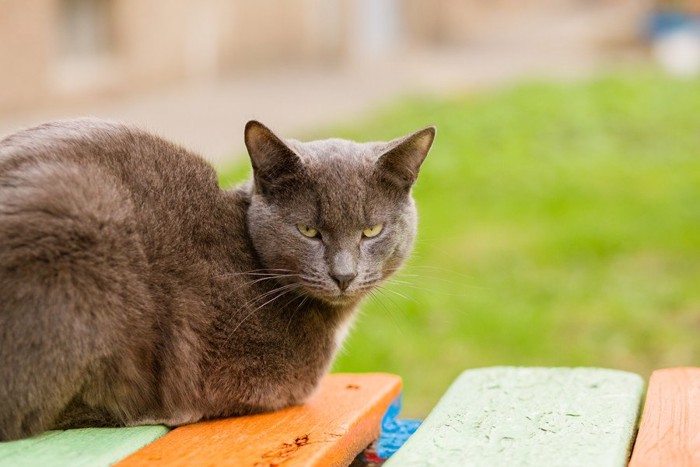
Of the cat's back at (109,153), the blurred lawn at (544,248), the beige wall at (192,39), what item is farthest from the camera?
the beige wall at (192,39)

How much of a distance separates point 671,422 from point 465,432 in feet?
1.21

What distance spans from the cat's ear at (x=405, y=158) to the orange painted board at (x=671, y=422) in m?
0.68

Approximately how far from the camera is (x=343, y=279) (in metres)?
2.07

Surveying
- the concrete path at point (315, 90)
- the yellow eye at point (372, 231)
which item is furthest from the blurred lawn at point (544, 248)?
the concrete path at point (315, 90)

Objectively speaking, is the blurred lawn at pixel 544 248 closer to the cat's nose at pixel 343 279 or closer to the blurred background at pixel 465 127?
the blurred background at pixel 465 127

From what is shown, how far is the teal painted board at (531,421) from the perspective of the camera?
163 cm

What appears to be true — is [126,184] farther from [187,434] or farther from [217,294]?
[187,434]

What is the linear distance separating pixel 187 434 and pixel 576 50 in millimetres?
12249

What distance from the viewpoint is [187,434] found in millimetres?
1855

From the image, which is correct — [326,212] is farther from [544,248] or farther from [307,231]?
[544,248]

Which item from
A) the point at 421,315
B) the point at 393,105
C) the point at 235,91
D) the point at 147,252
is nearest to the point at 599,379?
the point at 147,252

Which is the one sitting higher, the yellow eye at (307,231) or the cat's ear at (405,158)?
the cat's ear at (405,158)

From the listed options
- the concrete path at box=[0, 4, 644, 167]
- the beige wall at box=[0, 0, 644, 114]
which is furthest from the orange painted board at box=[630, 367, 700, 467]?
the beige wall at box=[0, 0, 644, 114]

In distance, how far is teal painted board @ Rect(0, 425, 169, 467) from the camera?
5.29ft
